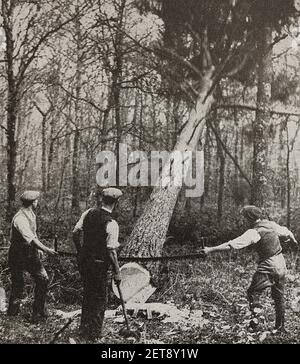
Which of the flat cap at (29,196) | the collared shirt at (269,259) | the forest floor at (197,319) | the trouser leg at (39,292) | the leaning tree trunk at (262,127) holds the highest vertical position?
the leaning tree trunk at (262,127)

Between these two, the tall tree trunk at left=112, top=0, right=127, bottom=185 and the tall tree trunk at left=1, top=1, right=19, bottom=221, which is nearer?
the tall tree trunk at left=1, top=1, right=19, bottom=221

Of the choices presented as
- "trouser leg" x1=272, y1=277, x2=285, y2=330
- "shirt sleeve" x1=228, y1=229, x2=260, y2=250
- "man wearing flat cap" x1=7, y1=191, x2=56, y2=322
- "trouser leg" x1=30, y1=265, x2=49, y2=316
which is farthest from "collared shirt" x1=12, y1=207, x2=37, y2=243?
"trouser leg" x1=272, y1=277, x2=285, y2=330

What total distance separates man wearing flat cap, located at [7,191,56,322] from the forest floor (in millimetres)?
231

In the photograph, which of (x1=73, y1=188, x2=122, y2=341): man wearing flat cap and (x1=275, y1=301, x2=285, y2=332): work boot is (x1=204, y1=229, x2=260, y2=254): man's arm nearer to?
(x1=275, y1=301, x2=285, y2=332): work boot

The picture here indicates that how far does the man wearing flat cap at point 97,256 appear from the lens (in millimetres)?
5793

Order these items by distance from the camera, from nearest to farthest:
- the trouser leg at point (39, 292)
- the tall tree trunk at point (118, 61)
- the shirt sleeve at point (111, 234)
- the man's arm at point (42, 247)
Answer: the shirt sleeve at point (111, 234) < the man's arm at point (42, 247) < the trouser leg at point (39, 292) < the tall tree trunk at point (118, 61)

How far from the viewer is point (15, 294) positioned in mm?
6723

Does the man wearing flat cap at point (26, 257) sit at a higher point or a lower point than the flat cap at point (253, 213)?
lower

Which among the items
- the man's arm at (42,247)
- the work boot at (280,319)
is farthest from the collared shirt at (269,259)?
the man's arm at (42,247)

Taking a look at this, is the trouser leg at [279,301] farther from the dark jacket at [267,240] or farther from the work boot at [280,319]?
the dark jacket at [267,240]

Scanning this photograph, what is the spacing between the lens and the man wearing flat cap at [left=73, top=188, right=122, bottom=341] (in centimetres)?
579

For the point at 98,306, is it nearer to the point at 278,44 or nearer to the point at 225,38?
the point at 225,38

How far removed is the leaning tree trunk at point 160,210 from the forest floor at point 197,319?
27.7 inches

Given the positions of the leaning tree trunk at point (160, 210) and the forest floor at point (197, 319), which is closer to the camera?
the forest floor at point (197, 319)
